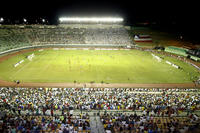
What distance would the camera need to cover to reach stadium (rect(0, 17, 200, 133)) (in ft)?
47.2

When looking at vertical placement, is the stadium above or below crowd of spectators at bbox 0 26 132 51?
below

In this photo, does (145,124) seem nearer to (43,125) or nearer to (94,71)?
(43,125)

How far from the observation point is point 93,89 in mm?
25141

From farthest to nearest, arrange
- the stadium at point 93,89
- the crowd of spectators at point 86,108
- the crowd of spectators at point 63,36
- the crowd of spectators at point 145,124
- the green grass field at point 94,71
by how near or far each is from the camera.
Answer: the crowd of spectators at point 63,36 < the green grass field at point 94,71 < the stadium at point 93,89 < the crowd of spectators at point 86,108 < the crowd of spectators at point 145,124

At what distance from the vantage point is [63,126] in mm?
13258

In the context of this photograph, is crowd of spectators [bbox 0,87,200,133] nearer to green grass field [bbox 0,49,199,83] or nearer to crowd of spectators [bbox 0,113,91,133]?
crowd of spectators [bbox 0,113,91,133]

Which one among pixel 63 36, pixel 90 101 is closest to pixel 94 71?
pixel 90 101

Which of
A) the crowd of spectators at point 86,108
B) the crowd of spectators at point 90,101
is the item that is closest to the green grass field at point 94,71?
the crowd of spectators at point 86,108

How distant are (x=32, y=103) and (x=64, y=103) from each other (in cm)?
376

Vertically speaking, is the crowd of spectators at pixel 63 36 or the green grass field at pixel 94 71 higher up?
the crowd of spectators at pixel 63 36

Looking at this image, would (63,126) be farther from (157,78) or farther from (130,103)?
(157,78)

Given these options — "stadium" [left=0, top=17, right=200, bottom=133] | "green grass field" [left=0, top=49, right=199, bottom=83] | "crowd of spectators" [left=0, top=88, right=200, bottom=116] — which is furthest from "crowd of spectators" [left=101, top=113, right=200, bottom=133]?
"green grass field" [left=0, top=49, right=199, bottom=83]

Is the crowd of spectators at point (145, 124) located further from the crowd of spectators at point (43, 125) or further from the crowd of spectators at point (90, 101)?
the crowd of spectators at point (43, 125)

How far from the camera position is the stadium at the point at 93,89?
567 inches
